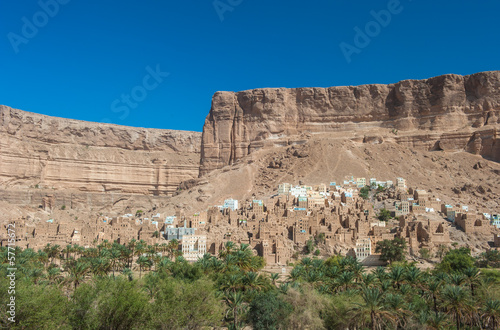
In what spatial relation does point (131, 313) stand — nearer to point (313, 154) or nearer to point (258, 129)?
point (313, 154)

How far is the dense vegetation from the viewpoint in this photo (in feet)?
71.0

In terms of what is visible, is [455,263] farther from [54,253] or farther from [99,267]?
[54,253]

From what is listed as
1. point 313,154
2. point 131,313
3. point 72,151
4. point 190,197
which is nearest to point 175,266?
point 131,313

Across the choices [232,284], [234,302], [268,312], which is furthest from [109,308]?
[232,284]

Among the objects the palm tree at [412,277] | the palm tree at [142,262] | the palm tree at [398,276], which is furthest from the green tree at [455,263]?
the palm tree at [142,262]

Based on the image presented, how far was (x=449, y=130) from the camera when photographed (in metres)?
93.6

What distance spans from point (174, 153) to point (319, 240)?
80.6m

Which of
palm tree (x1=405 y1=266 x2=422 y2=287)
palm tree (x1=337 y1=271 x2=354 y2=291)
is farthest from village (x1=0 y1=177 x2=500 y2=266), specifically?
palm tree (x1=405 y1=266 x2=422 y2=287)

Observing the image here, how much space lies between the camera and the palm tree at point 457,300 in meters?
25.3

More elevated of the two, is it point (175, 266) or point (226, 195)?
point (226, 195)

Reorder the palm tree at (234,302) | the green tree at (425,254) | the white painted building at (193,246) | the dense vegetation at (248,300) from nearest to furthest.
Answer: the dense vegetation at (248,300) → the palm tree at (234,302) → the green tree at (425,254) → the white painted building at (193,246)

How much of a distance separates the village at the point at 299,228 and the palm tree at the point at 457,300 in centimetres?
2385

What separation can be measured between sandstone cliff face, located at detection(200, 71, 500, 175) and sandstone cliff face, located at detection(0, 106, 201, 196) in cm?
1923

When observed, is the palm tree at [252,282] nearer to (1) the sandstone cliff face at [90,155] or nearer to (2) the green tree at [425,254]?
(2) the green tree at [425,254]
